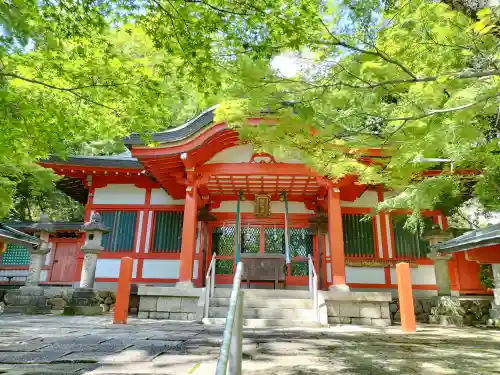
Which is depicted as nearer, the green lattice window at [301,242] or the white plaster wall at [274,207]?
the green lattice window at [301,242]

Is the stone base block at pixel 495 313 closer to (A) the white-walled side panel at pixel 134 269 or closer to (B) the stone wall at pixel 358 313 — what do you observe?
(B) the stone wall at pixel 358 313

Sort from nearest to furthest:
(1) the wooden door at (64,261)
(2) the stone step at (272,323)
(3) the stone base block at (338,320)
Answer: (2) the stone step at (272,323) → (3) the stone base block at (338,320) → (1) the wooden door at (64,261)

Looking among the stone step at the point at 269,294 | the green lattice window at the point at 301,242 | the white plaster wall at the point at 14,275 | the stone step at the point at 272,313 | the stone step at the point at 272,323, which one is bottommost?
the stone step at the point at 272,323

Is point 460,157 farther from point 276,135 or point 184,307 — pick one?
point 184,307

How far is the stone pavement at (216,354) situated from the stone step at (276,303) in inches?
111

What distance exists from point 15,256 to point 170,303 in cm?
777

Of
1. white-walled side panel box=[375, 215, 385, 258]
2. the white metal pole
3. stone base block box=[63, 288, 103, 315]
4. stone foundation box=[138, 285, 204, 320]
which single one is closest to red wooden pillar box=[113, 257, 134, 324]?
stone foundation box=[138, 285, 204, 320]

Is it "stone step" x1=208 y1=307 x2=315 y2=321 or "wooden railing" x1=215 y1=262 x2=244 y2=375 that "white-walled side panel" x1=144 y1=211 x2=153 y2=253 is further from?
"wooden railing" x1=215 y1=262 x2=244 y2=375

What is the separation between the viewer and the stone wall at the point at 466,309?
372 inches

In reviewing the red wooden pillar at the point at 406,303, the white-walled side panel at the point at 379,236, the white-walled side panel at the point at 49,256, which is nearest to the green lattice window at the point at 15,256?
the white-walled side panel at the point at 49,256

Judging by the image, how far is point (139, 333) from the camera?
5172 millimetres

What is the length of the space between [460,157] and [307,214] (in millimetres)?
6335

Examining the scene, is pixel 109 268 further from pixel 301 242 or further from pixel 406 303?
pixel 406 303

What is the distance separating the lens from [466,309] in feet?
31.4
